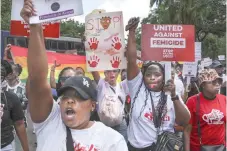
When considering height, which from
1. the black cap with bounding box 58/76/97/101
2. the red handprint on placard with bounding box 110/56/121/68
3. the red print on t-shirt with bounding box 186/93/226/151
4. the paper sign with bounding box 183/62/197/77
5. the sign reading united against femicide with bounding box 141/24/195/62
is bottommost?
the red print on t-shirt with bounding box 186/93/226/151

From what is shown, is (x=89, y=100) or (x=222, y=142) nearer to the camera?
(x=89, y=100)

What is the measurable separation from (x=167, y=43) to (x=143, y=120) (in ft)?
3.37

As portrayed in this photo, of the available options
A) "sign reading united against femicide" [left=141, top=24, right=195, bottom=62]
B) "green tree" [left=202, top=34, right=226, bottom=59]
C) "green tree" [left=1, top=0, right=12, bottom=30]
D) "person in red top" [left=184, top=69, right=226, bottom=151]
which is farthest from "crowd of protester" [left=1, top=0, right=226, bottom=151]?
"green tree" [left=202, top=34, right=226, bottom=59]

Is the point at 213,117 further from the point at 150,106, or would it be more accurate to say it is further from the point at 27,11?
the point at 27,11

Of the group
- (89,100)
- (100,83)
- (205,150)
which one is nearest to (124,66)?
(100,83)

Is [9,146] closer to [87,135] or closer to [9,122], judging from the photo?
[9,122]

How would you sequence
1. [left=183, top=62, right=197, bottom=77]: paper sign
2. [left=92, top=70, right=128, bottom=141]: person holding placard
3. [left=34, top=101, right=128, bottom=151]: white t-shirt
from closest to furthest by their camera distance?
[left=34, top=101, right=128, bottom=151]: white t-shirt
[left=92, top=70, right=128, bottom=141]: person holding placard
[left=183, top=62, right=197, bottom=77]: paper sign

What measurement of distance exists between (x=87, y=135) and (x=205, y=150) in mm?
2392

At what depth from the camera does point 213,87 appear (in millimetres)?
4551

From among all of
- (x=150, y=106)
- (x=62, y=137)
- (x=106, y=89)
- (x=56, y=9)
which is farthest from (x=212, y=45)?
(x=62, y=137)

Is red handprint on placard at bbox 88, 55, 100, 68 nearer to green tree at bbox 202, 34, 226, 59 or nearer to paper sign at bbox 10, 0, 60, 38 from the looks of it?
paper sign at bbox 10, 0, 60, 38

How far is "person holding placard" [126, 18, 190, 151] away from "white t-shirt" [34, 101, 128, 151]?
1485 millimetres

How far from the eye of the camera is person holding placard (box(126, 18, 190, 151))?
12.9 feet

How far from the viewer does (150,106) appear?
3979 mm
